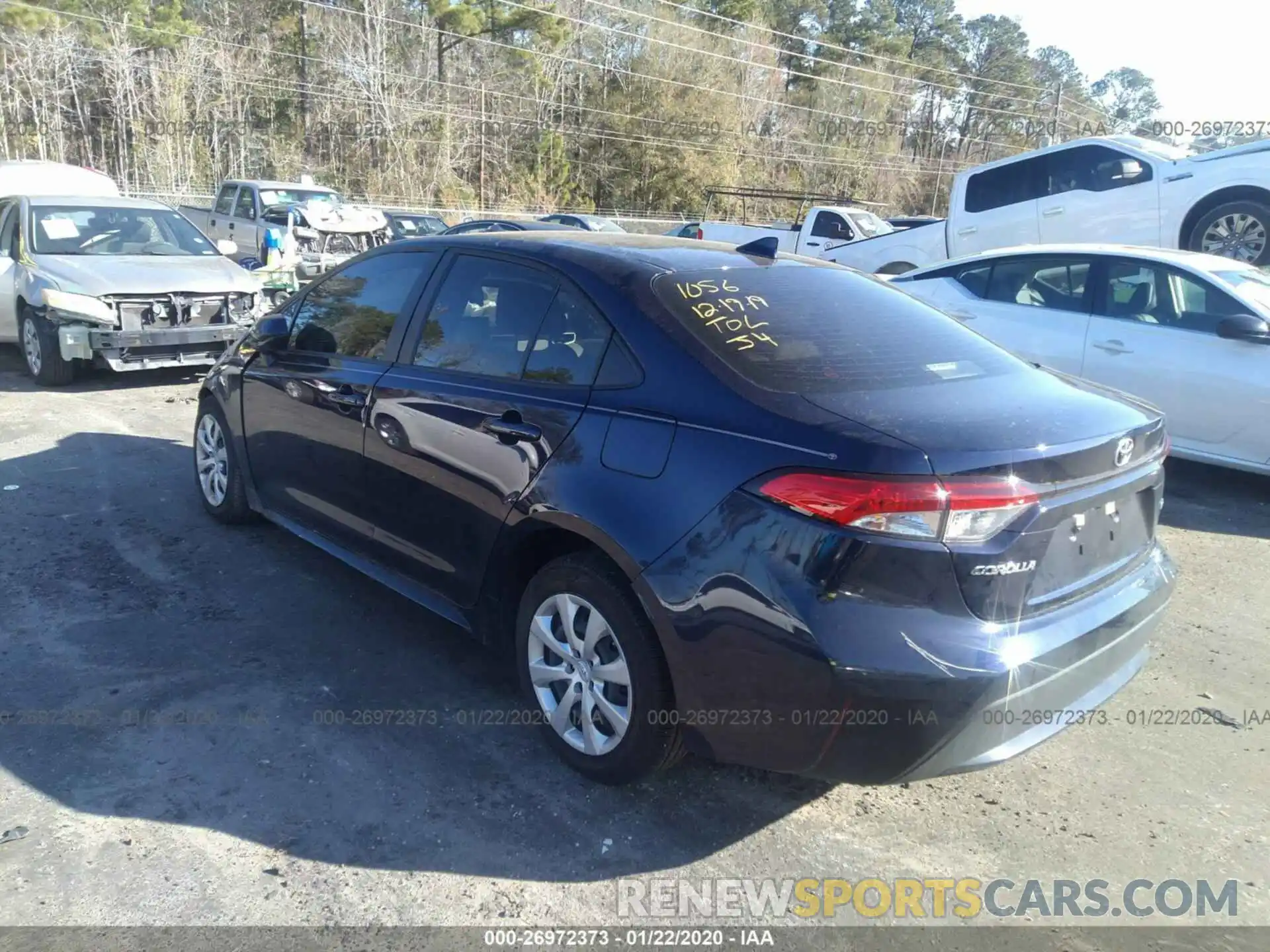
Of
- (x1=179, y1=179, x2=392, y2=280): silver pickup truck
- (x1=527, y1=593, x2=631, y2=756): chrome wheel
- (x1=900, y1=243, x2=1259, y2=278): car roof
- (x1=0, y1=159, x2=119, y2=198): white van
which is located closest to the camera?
(x1=527, y1=593, x2=631, y2=756): chrome wheel

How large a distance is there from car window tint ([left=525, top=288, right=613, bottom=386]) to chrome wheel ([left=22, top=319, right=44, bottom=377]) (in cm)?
732

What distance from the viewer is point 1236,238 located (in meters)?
10.1

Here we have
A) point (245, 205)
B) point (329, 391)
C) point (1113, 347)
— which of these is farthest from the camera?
point (245, 205)

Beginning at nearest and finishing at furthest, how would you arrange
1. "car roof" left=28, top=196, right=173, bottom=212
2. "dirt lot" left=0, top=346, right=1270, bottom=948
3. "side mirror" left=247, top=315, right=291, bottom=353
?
"dirt lot" left=0, top=346, right=1270, bottom=948 → "side mirror" left=247, top=315, right=291, bottom=353 → "car roof" left=28, top=196, right=173, bottom=212

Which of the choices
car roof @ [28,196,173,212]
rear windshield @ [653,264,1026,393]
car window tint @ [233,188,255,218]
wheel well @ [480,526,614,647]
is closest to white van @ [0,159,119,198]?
car roof @ [28,196,173,212]

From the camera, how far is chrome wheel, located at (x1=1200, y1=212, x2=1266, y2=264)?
9898mm

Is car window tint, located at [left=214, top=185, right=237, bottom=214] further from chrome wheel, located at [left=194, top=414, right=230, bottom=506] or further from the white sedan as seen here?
the white sedan

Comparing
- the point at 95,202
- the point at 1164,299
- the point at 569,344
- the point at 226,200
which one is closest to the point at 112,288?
the point at 95,202

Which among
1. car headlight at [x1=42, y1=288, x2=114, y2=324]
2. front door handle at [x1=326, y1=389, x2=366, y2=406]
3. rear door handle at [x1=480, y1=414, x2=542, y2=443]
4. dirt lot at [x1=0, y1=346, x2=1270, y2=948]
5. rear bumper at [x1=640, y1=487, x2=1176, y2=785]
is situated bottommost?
dirt lot at [x1=0, y1=346, x2=1270, y2=948]

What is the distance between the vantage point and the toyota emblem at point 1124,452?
2906mm

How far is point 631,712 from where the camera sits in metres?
2.96

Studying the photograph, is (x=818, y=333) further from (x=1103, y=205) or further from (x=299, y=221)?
(x=299, y=221)

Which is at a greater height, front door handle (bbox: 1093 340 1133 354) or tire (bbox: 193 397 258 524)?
front door handle (bbox: 1093 340 1133 354)

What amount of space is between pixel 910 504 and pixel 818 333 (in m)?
0.95
